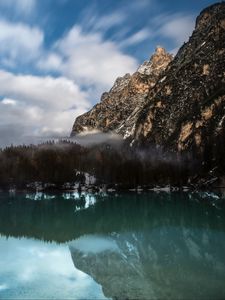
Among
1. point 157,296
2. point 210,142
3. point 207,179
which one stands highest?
point 210,142

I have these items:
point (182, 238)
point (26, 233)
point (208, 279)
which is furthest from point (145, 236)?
point (208, 279)

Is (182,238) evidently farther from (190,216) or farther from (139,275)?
(190,216)

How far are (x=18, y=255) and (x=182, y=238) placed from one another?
23540 millimetres

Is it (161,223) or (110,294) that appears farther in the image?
(161,223)

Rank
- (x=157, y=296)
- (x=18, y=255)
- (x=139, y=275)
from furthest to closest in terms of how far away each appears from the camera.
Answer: (x=18, y=255)
(x=139, y=275)
(x=157, y=296)

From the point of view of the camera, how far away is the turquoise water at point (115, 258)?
3272 cm

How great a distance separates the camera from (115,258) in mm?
46562

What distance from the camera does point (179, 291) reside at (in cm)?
3150

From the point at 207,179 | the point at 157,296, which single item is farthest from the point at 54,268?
the point at 207,179

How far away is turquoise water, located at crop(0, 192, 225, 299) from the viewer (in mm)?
32719

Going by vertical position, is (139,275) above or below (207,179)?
below

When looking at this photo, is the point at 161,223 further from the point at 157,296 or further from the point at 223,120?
the point at 223,120

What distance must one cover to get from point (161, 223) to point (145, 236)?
627 inches

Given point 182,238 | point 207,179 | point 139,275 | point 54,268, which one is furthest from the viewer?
point 207,179
